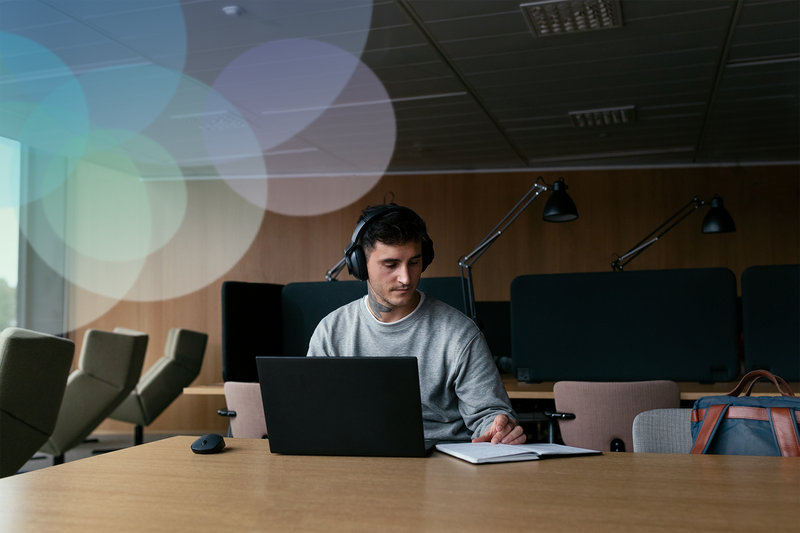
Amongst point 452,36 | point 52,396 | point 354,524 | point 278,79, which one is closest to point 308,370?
point 354,524

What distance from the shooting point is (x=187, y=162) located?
5.91m

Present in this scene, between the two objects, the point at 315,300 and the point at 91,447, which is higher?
the point at 315,300

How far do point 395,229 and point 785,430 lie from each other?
0.96m

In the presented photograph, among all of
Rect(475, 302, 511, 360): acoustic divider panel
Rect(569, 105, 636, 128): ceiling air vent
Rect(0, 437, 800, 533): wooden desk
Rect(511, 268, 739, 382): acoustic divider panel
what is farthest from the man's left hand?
Rect(569, 105, 636, 128): ceiling air vent

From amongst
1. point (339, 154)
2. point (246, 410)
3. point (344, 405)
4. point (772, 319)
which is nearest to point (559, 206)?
point (772, 319)

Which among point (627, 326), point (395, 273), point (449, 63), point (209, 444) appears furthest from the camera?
point (449, 63)

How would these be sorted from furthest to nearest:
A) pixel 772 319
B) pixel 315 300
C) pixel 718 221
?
1. pixel 718 221
2. pixel 315 300
3. pixel 772 319

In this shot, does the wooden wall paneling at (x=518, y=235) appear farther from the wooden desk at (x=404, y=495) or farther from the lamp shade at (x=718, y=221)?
the wooden desk at (x=404, y=495)

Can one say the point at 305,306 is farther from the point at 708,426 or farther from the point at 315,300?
the point at 708,426

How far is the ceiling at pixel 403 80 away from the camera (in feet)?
9.82

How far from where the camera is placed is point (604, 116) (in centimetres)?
438

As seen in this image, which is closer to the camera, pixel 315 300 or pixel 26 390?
pixel 26 390

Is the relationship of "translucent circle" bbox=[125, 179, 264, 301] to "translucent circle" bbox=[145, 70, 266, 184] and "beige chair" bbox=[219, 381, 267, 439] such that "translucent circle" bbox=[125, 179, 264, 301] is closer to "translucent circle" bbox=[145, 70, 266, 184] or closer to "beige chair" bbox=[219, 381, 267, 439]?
"translucent circle" bbox=[145, 70, 266, 184]

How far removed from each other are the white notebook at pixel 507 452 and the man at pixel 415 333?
0.25 metres
